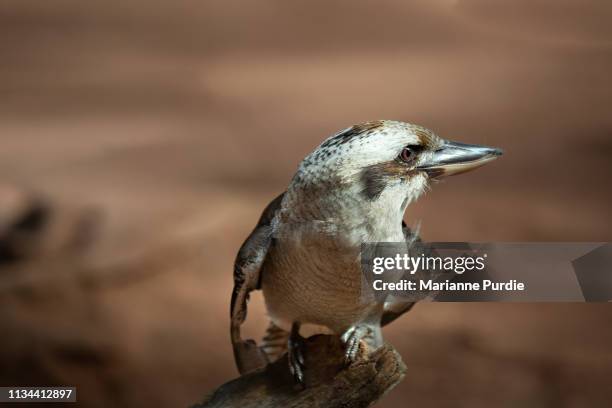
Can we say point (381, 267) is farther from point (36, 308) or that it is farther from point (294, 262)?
point (36, 308)

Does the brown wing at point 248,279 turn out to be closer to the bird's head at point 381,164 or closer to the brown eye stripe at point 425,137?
the bird's head at point 381,164

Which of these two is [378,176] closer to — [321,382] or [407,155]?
[407,155]

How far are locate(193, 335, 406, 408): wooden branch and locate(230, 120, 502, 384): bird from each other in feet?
0.08

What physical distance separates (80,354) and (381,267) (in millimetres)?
964

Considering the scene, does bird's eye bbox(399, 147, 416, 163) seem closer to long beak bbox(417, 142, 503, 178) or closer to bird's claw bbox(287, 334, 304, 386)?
long beak bbox(417, 142, 503, 178)

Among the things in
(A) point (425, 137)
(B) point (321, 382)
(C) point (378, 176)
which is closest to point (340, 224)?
(C) point (378, 176)

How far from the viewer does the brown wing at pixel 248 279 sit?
1.63 metres

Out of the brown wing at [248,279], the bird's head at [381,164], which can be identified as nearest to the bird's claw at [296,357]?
the brown wing at [248,279]

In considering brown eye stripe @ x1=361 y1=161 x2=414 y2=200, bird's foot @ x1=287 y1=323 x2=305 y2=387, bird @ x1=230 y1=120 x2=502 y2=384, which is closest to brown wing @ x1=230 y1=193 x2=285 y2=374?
bird @ x1=230 y1=120 x2=502 y2=384

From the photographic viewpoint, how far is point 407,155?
1.44 m

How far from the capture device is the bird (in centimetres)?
142

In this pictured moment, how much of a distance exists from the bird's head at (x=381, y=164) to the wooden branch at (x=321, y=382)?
32 centimetres

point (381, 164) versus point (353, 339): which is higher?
point (381, 164)

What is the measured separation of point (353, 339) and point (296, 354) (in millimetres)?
128
